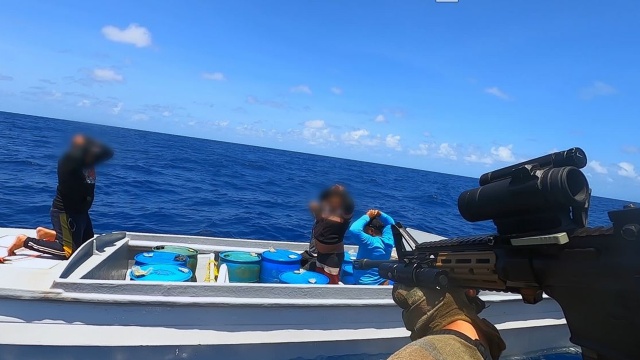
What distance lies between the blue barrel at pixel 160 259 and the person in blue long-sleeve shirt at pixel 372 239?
2.26 meters

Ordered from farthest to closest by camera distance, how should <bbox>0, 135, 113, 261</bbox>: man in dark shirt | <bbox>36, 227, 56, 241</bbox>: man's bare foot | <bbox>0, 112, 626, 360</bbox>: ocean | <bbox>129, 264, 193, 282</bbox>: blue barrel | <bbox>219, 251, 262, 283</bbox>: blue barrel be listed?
<bbox>0, 112, 626, 360</bbox>: ocean < <bbox>36, 227, 56, 241</bbox>: man's bare foot < <bbox>219, 251, 262, 283</bbox>: blue barrel < <bbox>0, 135, 113, 261</bbox>: man in dark shirt < <bbox>129, 264, 193, 282</bbox>: blue barrel

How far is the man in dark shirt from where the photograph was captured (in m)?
5.31

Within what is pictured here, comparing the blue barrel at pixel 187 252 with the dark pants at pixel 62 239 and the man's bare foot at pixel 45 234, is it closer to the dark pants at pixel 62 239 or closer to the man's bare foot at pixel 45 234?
the dark pants at pixel 62 239

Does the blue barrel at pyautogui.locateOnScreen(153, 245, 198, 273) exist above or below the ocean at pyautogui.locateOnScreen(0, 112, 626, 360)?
above

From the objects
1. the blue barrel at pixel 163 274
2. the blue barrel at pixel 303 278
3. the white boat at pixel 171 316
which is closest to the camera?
the white boat at pixel 171 316

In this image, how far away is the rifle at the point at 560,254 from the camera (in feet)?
4.59

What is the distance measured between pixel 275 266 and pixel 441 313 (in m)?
3.78

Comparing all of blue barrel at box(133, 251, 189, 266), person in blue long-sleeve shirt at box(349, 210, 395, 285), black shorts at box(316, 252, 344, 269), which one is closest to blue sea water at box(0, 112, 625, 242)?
person in blue long-sleeve shirt at box(349, 210, 395, 285)

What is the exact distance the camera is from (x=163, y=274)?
4848mm

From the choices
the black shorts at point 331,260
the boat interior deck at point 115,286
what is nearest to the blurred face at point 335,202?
the black shorts at point 331,260

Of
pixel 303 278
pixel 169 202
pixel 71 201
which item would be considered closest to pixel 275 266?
pixel 303 278

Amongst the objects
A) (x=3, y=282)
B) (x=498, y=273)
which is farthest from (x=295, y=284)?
(x=498, y=273)

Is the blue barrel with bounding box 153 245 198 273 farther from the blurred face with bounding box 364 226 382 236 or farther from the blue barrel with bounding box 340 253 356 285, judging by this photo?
the blurred face with bounding box 364 226 382 236

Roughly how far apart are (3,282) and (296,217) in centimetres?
1181
